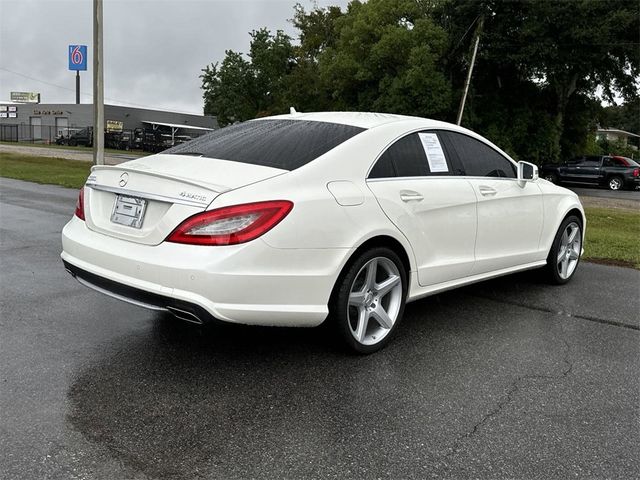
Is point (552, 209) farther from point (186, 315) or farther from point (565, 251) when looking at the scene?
point (186, 315)

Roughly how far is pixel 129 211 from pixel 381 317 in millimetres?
1735

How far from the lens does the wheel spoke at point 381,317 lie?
3.97 m

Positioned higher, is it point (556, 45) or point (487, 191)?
point (556, 45)

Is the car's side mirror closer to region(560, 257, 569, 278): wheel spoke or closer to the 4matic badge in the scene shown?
region(560, 257, 569, 278): wheel spoke

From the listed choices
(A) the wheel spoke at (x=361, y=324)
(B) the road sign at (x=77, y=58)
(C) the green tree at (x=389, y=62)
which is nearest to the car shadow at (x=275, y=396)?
(A) the wheel spoke at (x=361, y=324)

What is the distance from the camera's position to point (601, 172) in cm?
3027

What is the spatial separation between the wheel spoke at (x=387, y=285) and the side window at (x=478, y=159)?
1.29 meters

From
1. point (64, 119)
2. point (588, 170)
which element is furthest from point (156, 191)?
Result: point (64, 119)

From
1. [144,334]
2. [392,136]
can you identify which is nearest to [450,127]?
[392,136]

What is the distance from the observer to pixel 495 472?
2.64 metres

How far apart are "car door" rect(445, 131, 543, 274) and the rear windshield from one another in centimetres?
119

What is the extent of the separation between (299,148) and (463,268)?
1.66 meters

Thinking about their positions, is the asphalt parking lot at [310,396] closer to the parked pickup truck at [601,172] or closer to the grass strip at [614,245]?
the grass strip at [614,245]

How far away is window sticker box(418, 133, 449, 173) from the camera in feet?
14.9
